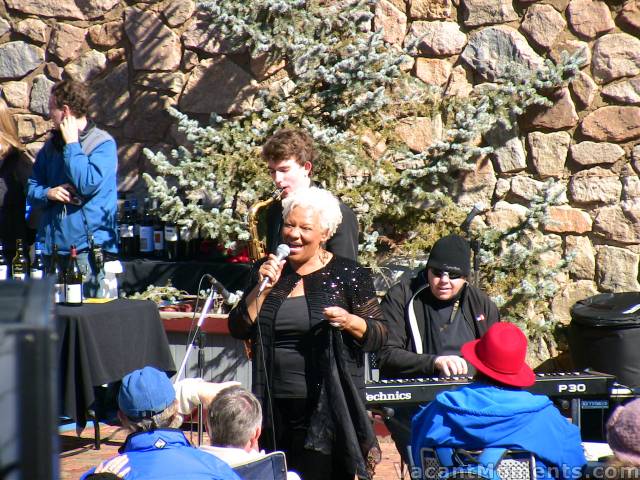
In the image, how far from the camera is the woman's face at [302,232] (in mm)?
3482

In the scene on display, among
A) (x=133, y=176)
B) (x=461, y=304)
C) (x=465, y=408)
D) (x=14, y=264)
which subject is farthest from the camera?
(x=133, y=176)

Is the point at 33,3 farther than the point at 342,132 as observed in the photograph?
Yes

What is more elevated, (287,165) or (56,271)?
(287,165)

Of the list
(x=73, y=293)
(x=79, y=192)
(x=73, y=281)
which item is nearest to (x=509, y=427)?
(x=73, y=293)

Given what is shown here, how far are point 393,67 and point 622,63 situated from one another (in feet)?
4.89

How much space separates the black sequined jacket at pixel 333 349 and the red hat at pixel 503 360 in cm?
54

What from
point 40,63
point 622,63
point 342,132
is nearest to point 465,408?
point 342,132

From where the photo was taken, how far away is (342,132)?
6227 millimetres

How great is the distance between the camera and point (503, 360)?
294 cm

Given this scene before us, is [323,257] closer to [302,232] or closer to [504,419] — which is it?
[302,232]

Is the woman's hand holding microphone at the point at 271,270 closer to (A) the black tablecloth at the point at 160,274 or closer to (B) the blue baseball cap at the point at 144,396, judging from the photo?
(B) the blue baseball cap at the point at 144,396

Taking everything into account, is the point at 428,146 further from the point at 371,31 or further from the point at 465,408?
the point at 465,408

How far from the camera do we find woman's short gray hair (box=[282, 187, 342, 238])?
350 cm

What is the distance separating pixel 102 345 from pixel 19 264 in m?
1.37
